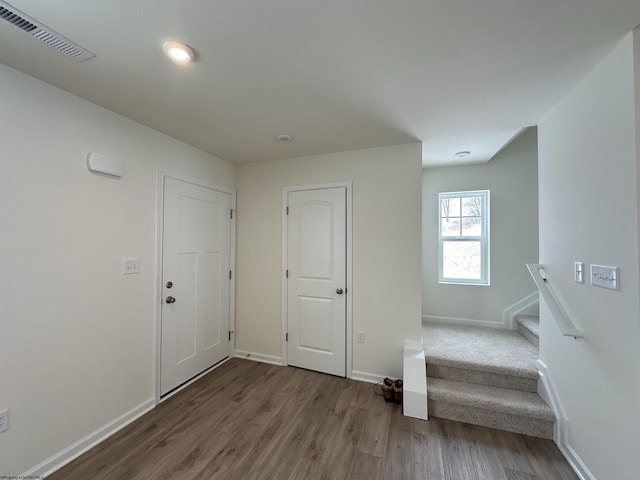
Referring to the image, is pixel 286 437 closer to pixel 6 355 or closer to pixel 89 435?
pixel 89 435

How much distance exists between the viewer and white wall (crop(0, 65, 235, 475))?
5.01 feet

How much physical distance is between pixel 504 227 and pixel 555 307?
1883 mm

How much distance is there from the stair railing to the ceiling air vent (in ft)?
10.6

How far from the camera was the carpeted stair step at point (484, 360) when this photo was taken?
7.54 feet

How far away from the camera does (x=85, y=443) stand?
1.83 metres

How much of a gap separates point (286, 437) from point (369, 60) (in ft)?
8.51

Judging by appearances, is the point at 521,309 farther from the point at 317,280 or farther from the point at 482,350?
the point at 317,280

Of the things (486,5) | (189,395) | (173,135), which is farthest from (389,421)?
(173,135)

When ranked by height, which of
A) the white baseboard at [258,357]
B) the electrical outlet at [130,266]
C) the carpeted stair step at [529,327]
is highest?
the electrical outlet at [130,266]

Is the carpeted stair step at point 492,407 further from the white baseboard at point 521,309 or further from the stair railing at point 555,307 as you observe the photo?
→ the white baseboard at point 521,309

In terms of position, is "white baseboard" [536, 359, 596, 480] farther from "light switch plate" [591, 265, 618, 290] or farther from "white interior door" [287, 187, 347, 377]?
"white interior door" [287, 187, 347, 377]

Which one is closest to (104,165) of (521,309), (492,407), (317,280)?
(317,280)

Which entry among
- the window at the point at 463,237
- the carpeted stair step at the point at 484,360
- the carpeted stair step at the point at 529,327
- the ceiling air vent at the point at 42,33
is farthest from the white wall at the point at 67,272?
the carpeted stair step at the point at 529,327

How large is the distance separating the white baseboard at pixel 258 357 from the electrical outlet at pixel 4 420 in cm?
203
